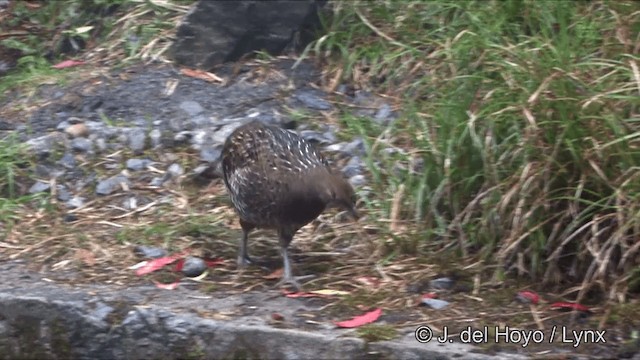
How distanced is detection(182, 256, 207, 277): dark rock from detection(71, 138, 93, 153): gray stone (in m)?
1.42

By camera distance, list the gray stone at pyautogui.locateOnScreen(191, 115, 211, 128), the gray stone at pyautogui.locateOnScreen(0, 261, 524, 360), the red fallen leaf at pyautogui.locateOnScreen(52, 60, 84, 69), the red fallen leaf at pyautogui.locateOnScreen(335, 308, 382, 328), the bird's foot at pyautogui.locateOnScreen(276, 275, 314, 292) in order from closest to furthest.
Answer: the gray stone at pyautogui.locateOnScreen(0, 261, 524, 360), the red fallen leaf at pyautogui.locateOnScreen(335, 308, 382, 328), the bird's foot at pyautogui.locateOnScreen(276, 275, 314, 292), the gray stone at pyautogui.locateOnScreen(191, 115, 211, 128), the red fallen leaf at pyautogui.locateOnScreen(52, 60, 84, 69)

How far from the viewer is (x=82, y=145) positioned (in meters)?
7.10

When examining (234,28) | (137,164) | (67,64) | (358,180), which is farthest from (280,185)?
(67,64)

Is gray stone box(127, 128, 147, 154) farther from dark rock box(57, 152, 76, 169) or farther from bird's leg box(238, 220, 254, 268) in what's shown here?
bird's leg box(238, 220, 254, 268)

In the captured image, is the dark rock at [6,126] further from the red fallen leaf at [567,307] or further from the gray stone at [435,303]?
the red fallen leaf at [567,307]

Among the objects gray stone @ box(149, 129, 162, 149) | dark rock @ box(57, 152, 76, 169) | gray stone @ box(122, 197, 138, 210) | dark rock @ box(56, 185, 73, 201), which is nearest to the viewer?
gray stone @ box(122, 197, 138, 210)

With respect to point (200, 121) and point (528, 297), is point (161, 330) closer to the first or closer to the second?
point (528, 297)

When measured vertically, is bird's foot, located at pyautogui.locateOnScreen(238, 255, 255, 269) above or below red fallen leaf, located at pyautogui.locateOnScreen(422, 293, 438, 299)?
below

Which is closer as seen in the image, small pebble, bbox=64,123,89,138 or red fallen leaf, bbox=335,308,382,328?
red fallen leaf, bbox=335,308,382,328

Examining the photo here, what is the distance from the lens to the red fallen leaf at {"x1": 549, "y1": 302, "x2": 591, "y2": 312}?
526cm

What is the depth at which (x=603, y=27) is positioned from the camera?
6664 millimetres

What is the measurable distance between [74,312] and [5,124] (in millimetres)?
2181

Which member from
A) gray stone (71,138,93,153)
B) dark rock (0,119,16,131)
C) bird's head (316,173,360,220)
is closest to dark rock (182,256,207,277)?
bird's head (316,173,360,220)

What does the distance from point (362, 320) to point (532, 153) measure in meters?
1.07
